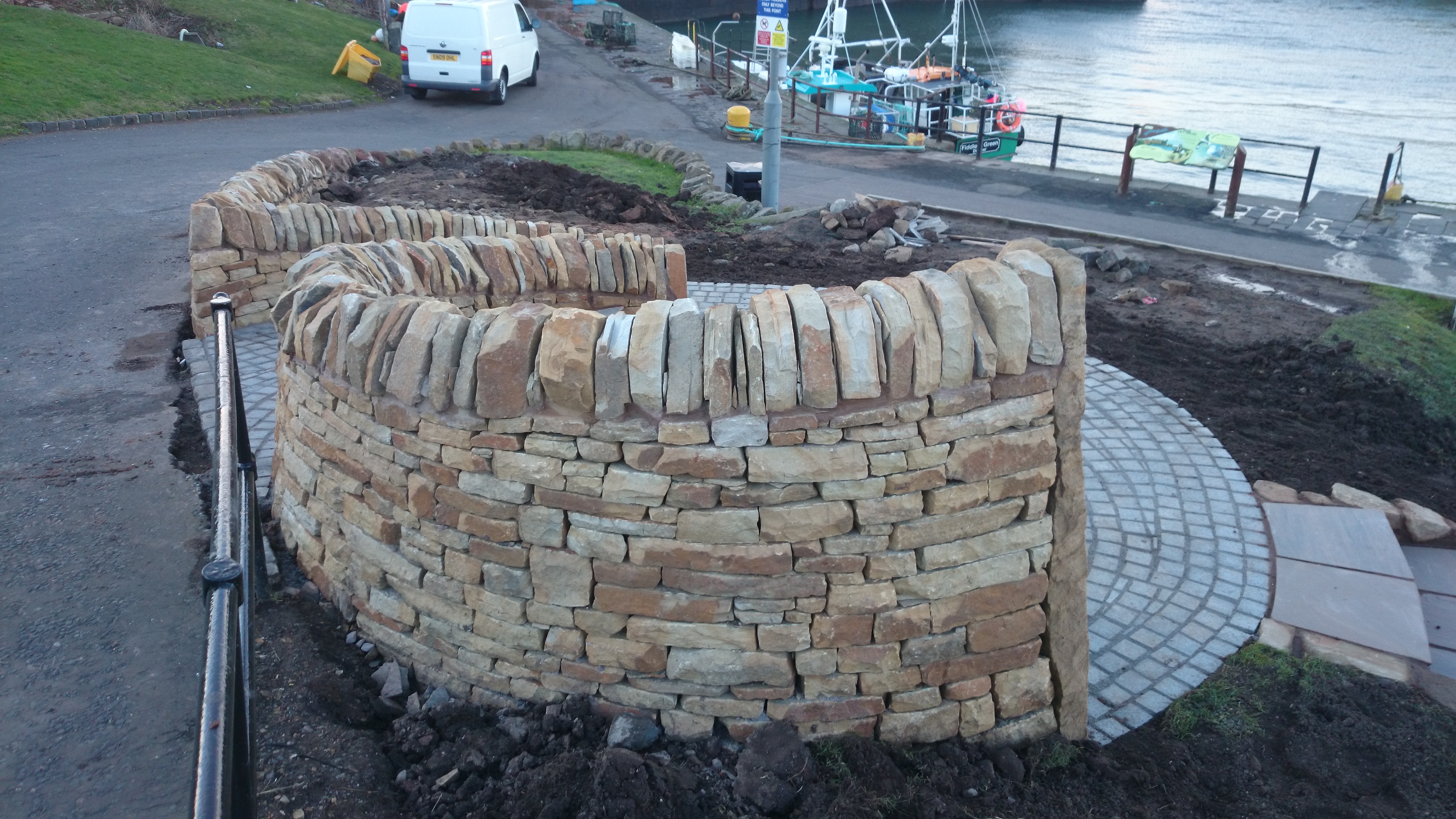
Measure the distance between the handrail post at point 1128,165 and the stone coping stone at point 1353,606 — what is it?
11.2 m

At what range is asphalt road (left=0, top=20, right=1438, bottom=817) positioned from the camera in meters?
3.62

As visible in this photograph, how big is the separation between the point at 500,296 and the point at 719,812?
382 centimetres

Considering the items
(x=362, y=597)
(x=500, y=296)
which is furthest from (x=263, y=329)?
(x=362, y=597)

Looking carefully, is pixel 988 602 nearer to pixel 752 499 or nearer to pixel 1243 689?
pixel 752 499

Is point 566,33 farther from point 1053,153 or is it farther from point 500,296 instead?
point 500,296

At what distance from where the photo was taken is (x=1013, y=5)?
226 feet

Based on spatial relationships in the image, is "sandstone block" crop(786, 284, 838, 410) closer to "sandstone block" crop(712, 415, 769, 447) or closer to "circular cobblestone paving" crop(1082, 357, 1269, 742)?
"sandstone block" crop(712, 415, 769, 447)

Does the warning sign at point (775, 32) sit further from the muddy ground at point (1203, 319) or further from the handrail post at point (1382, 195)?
the handrail post at point (1382, 195)

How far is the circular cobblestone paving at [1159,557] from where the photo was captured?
4.71 m

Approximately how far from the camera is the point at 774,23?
45.3 ft

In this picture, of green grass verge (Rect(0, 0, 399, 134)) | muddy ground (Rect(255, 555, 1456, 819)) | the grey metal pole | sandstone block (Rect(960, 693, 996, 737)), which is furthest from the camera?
green grass verge (Rect(0, 0, 399, 134))

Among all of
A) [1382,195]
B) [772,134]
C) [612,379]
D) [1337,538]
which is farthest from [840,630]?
[1382,195]

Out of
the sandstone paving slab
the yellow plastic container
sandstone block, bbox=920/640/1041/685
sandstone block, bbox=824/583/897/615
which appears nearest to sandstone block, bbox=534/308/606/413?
sandstone block, bbox=824/583/897/615

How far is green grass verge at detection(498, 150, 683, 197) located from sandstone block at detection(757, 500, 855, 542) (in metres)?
10.4
